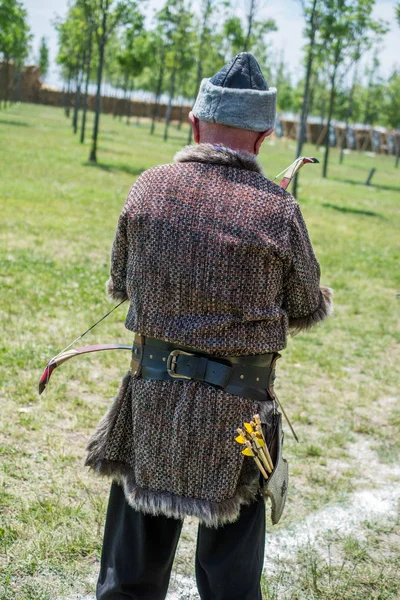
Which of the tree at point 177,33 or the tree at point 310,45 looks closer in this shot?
the tree at point 310,45

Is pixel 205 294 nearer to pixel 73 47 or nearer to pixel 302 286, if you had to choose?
pixel 302 286

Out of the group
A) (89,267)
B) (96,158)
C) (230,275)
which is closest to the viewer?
(230,275)

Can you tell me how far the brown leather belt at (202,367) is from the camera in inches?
90.3

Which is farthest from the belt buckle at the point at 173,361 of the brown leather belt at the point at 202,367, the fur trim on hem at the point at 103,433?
the fur trim on hem at the point at 103,433

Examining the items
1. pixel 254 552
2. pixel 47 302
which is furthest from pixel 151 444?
pixel 47 302

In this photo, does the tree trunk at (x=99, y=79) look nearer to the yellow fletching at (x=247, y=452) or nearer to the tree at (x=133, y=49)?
the tree at (x=133, y=49)

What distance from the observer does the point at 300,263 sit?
91.0 inches

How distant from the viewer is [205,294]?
2240 millimetres

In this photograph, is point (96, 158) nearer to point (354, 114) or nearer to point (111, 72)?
point (111, 72)

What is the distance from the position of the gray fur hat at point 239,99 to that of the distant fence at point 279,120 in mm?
46551

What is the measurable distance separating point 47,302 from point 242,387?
16.2ft

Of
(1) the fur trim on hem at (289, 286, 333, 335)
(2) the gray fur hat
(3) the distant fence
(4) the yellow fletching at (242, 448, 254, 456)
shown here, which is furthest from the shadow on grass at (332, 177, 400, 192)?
(4) the yellow fletching at (242, 448, 254, 456)

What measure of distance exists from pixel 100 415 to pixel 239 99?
9.65ft

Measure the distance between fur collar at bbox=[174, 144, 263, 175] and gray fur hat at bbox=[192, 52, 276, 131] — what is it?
82 millimetres
